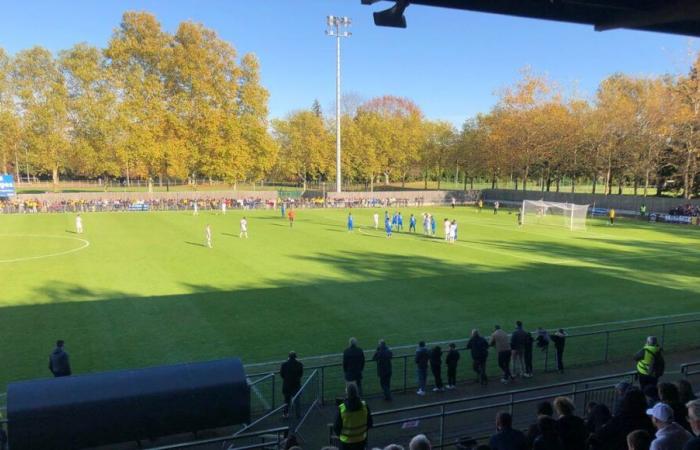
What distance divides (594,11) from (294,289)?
13927 millimetres

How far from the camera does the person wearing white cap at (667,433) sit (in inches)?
177

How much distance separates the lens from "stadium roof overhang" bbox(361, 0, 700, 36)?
7.78m

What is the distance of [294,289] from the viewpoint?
19.7m

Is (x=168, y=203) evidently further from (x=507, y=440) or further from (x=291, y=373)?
(x=507, y=440)

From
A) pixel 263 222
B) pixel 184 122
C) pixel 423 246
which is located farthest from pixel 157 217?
pixel 423 246

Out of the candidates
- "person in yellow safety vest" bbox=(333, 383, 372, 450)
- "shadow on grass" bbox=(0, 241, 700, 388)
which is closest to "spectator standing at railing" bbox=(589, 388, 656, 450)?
"person in yellow safety vest" bbox=(333, 383, 372, 450)

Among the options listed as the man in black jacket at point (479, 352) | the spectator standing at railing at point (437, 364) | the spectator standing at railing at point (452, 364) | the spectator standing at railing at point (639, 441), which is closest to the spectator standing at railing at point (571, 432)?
the spectator standing at railing at point (639, 441)

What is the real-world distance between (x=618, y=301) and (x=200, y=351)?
1427 cm

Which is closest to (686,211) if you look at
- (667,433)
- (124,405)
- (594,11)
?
(594,11)

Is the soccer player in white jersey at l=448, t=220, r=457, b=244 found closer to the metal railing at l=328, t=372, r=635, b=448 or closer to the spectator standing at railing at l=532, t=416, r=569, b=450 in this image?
the metal railing at l=328, t=372, r=635, b=448

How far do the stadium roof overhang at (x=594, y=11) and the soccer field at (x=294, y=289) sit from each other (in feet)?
29.0

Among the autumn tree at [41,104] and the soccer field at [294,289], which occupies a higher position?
the autumn tree at [41,104]

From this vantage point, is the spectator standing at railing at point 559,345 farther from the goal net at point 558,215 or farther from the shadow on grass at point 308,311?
the goal net at point 558,215

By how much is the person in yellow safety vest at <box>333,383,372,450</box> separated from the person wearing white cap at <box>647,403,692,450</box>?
3.25 m
